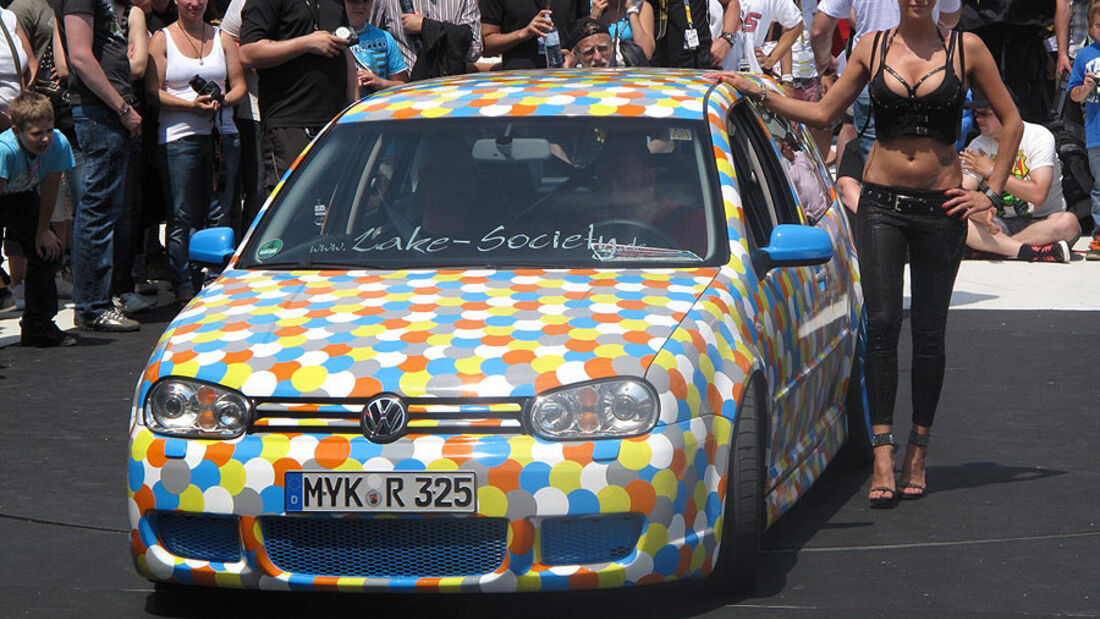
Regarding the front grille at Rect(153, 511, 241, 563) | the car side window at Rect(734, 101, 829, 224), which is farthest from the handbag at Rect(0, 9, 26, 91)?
the front grille at Rect(153, 511, 241, 563)

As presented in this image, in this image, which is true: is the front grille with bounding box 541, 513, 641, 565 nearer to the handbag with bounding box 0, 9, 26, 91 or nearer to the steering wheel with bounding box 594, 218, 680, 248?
the steering wheel with bounding box 594, 218, 680, 248

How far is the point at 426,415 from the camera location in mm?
5176

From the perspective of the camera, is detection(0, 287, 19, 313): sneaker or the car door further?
detection(0, 287, 19, 313): sneaker

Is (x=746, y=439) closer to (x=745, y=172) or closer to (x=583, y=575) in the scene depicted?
(x=583, y=575)

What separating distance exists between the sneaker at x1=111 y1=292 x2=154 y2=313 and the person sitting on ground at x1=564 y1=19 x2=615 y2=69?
3.21m

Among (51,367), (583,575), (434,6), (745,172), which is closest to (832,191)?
(745,172)

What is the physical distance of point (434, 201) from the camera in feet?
21.3

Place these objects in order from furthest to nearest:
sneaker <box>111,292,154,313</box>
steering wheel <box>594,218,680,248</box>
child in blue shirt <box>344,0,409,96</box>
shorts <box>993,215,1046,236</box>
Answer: shorts <box>993,215,1046,236</box>
sneaker <box>111,292,154,313</box>
child in blue shirt <box>344,0,409,96</box>
steering wheel <box>594,218,680,248</box>

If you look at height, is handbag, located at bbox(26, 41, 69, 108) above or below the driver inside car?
below

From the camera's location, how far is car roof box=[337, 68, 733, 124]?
6609 millimetres

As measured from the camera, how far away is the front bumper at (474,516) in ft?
Result: 16.7

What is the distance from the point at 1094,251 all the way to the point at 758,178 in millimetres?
8859

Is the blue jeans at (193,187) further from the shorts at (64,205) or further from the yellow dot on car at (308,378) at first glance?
the yellow dot on car at (308,378)

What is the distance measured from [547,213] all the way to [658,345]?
1.11 m
